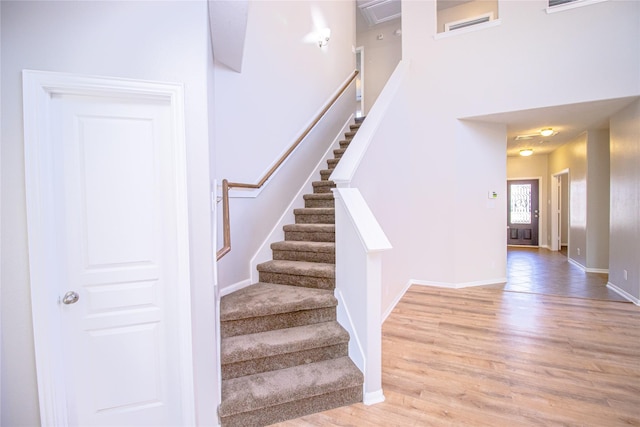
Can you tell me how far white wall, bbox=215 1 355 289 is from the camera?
2.74 m

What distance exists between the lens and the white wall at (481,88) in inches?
142

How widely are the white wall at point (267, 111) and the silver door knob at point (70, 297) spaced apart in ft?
3.48

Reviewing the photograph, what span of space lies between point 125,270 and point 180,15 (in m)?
1.45

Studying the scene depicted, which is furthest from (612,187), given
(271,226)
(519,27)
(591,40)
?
(271,226)

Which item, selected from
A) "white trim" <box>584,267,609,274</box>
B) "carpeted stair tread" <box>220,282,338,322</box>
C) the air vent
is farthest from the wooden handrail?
"white trim" <box>584,267,609,274</box>

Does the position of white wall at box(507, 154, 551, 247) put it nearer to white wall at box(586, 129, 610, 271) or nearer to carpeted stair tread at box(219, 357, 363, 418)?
white wall at box(586, 129, 610, 271)

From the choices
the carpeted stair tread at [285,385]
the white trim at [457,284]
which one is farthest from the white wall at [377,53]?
the carpeted stair tread at [285,385]

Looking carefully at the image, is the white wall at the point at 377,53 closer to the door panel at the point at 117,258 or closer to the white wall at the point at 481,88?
the white wall at the point at 481,88

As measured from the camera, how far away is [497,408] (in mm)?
→ 1894

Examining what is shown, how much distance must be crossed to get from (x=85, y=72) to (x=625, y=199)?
5781mm

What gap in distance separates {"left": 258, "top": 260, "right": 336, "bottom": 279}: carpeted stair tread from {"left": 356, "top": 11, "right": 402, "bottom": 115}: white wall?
560cm

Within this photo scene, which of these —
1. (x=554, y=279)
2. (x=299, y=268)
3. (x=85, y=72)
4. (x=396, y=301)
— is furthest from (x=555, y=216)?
(x=85, y=72)

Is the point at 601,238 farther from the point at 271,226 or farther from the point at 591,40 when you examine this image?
the point at 271,226

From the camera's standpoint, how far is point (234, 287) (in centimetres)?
273
